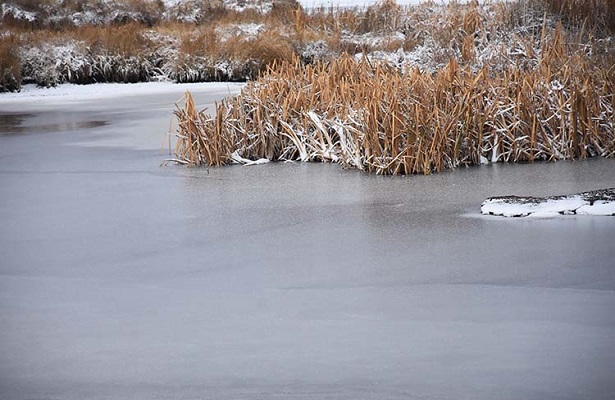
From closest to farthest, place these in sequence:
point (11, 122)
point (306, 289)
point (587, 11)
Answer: point (306, 289) < point (587, 11) < point (11, 122)

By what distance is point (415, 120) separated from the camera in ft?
18.6

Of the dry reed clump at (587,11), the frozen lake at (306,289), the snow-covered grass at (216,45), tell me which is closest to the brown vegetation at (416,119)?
the frozen lake at (306,289)

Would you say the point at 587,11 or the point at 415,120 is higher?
the point at 587,11

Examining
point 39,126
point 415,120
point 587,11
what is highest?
point 587,11

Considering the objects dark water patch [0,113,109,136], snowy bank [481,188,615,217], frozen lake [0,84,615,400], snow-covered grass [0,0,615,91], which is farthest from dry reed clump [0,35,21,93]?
snowy bank [481,188,615,217]

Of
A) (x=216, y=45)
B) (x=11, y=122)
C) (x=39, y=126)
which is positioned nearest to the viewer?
(x=39, y=126)

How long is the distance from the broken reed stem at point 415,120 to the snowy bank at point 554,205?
1.12 m

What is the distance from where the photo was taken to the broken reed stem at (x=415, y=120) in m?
5.84

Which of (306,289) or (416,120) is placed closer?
(306,289)

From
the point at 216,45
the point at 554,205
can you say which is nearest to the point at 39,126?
the point at 216,45

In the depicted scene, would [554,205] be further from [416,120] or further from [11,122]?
[11,122]

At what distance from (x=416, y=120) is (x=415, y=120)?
0.02 m

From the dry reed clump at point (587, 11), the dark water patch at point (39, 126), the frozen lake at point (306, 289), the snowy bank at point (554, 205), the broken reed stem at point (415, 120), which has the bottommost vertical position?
the dark water patch at point (39, 126)

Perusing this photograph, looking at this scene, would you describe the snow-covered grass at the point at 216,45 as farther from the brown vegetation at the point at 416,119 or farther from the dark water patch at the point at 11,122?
the brown vegetation at the point at 416,119
